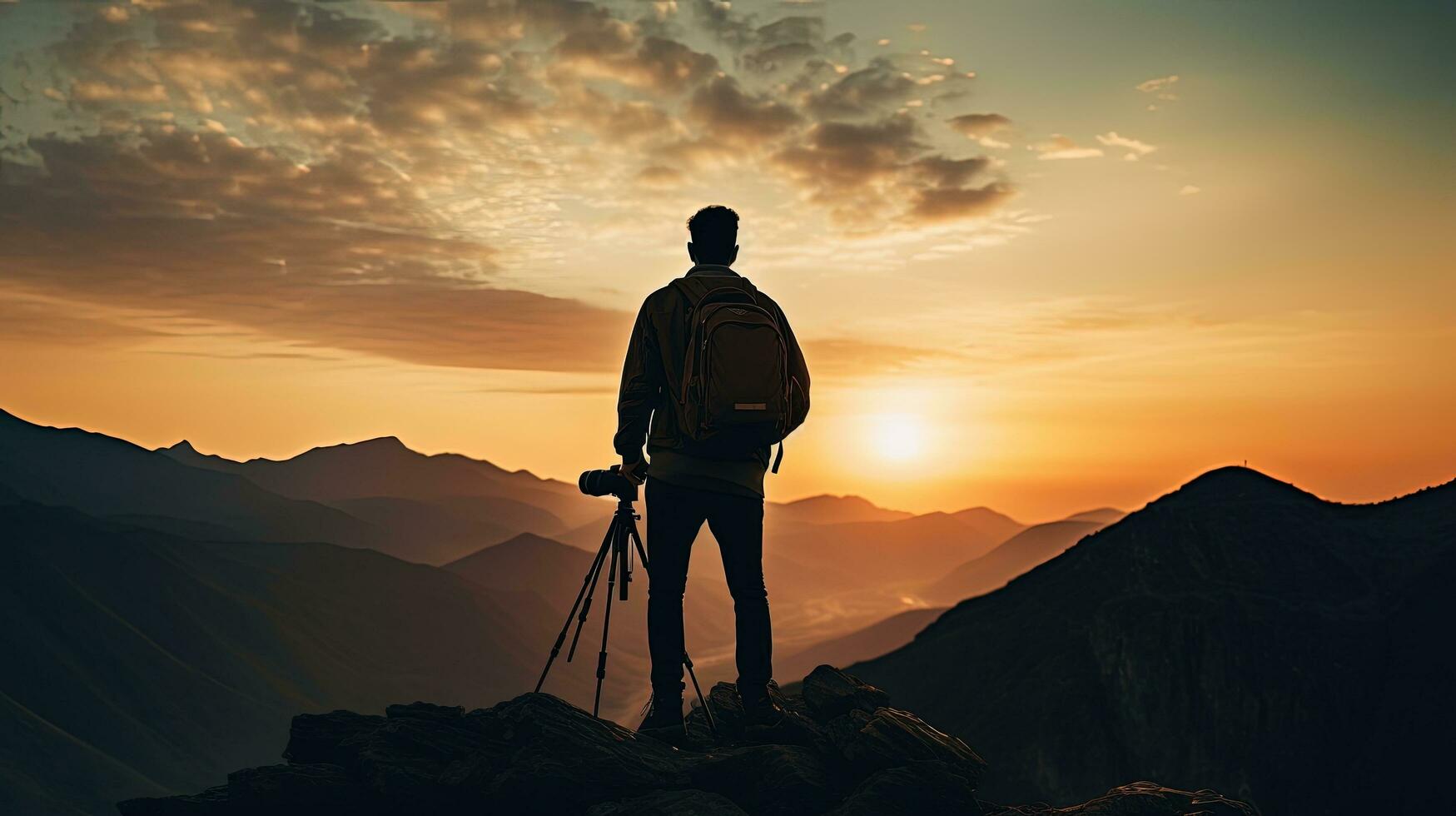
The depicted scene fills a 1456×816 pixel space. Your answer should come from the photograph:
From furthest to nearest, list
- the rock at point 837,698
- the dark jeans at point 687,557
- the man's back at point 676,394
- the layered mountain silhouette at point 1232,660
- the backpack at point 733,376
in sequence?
the layered mountain silhouette at point 1232,660
the rock at point 837,698
the dark jeans at point 687,557
the man's back at point 676,394
the backpack at point 733,376

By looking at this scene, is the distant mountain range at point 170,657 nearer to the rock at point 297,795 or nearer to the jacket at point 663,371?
the rock at point 297,795

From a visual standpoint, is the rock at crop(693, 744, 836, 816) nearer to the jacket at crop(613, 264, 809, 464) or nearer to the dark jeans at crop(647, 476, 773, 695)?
the dark jeans at crop(647, 476, 773, 695)

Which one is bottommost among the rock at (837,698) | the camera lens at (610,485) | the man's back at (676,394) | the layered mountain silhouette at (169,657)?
the layered mountain silhouette at (169,657)

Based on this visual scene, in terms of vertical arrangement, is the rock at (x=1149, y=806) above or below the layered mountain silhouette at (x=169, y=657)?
above

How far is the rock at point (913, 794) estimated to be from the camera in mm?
9383

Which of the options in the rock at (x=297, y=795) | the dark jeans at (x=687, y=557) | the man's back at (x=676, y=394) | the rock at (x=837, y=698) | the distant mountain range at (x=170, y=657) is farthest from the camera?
the distant mountain range at (x=170, y=657)

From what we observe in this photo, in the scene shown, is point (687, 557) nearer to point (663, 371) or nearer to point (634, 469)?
point (634, 469)

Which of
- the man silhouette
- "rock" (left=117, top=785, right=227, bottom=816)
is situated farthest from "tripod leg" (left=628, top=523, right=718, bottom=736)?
"rock" (left=117, top=785, right=227, bottom=816)

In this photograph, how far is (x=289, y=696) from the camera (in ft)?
483

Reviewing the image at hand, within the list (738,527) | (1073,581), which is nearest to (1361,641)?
(1073,581)

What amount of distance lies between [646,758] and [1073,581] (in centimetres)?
5007

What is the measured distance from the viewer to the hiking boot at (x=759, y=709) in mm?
10125

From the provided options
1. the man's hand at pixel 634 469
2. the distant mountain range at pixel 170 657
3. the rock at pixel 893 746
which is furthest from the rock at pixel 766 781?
the distant mountain range at pixel 170 657

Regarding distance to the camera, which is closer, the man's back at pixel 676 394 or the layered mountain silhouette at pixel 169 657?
the man's back at pixel 676 394
